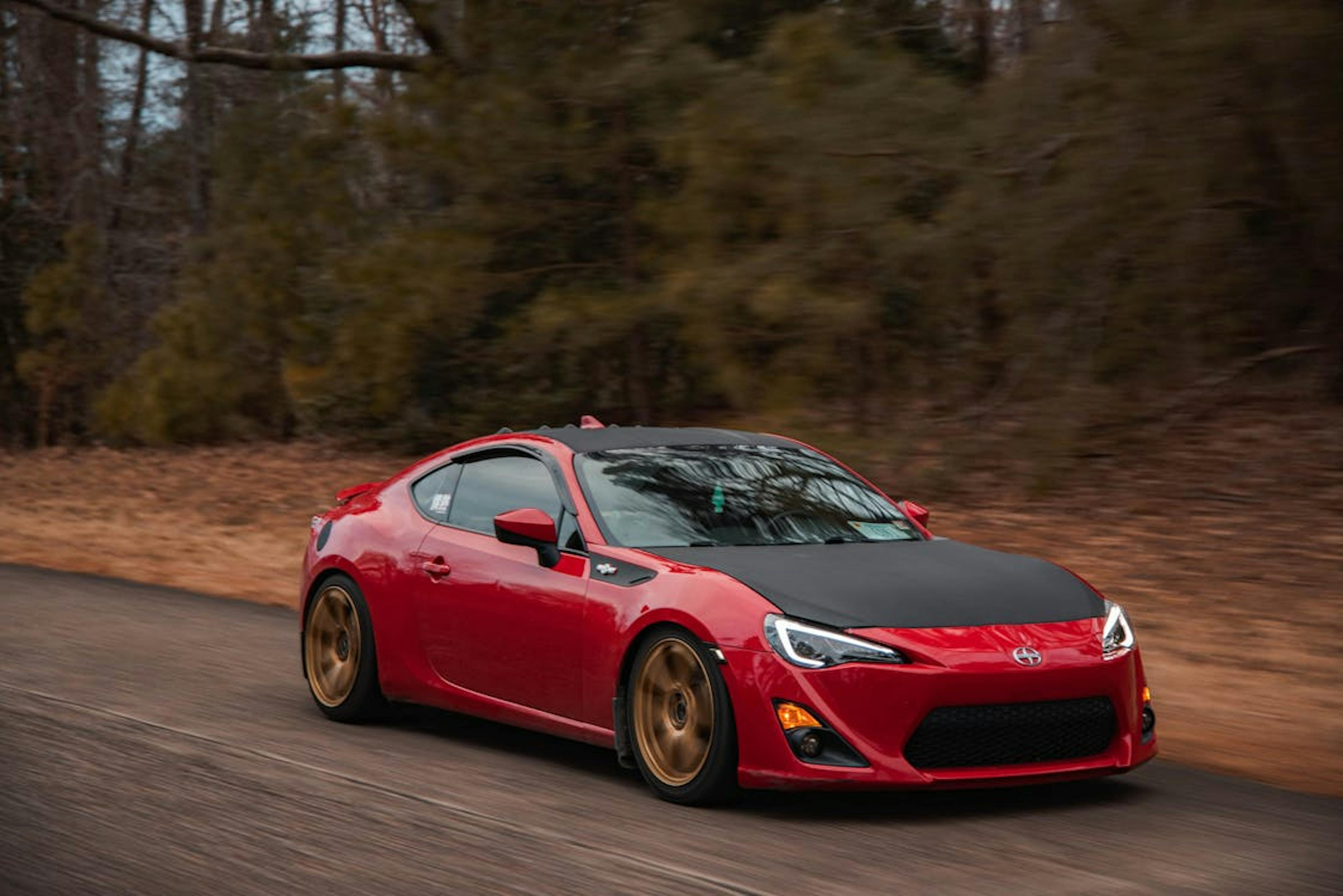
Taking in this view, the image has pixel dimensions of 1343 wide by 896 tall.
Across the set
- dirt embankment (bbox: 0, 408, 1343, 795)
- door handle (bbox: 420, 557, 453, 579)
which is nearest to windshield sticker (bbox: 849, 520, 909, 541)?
dirt embankment (bbox: 0, 408, 1343, 795)

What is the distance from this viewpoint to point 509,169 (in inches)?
795

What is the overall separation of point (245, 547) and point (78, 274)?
15099 millimetres

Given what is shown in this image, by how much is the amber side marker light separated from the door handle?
2186 mm

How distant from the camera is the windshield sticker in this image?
7480 millimetres

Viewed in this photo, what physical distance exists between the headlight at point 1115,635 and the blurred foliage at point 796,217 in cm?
634

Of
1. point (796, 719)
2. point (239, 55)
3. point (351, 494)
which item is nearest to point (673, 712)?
point (796, 719)

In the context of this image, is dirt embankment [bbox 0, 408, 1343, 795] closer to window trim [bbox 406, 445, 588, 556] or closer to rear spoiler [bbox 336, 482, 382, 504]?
window trim [bbox 406, 445, 588, 556]

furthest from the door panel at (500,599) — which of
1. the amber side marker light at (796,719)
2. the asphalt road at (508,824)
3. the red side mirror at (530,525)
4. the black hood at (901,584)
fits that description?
the amber side marker light at (796,719)

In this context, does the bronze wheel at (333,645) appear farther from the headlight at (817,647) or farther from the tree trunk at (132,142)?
the tree trunk at (132,142)

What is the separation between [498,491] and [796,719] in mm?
2370

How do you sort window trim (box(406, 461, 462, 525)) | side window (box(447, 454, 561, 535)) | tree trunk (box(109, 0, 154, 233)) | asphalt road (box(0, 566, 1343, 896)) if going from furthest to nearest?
1. tree trunk (box(109, 0, 154, 233))
2. window trim (box(406, 461, 462, 525))
3. side window (box(447, 454, 561, 535))
4. asphalt road (box(0, 566, 1343, 896))

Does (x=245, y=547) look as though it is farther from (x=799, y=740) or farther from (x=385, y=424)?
(x=799, y=740)

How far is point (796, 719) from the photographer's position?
608 centimetres

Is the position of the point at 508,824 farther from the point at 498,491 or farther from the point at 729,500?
the point at 498,491
